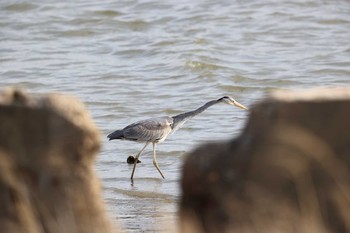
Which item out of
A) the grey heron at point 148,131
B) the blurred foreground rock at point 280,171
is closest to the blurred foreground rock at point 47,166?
the blurred foreground rock at point 280,171

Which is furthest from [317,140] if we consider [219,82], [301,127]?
[219,82]

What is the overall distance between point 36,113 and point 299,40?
1585 centimetres

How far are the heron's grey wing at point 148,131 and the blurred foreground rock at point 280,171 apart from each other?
314 inches

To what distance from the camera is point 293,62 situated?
17.5 meters

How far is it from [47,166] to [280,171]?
34.9 inches

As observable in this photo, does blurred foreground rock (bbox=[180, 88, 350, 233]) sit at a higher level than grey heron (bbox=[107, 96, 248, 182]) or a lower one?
higher

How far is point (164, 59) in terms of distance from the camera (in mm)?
18203

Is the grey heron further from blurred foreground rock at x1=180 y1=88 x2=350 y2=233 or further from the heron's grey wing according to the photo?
blurred foreground rock at x1=180 y1=88 x2=350 y2=233

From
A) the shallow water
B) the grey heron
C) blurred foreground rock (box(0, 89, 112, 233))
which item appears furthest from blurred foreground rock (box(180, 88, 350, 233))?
the grey heron

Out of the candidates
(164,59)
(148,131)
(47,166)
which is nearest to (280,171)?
(47,166)

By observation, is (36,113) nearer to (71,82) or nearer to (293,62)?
(71,82)

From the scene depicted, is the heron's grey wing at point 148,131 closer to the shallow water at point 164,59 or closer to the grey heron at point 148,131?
the grey heron at point 148,131

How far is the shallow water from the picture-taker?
41.2ft

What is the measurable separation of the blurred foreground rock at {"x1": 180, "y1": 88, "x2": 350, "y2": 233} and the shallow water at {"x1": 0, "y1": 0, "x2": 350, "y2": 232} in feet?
19.4
